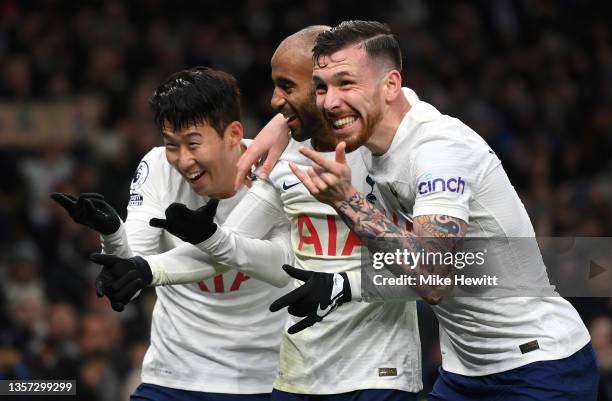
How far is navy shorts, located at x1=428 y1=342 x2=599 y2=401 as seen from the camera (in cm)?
430

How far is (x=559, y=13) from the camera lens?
1401 centimetres

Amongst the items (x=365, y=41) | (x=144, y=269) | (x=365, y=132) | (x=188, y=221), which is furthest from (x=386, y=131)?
(x=144, y=269)

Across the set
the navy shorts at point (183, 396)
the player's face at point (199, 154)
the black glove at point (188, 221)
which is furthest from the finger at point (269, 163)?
the navy shorts at point (183, 396)

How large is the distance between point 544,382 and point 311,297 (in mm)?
961

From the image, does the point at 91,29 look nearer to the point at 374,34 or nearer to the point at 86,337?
the point at 86,337

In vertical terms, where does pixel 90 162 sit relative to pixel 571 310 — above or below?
above

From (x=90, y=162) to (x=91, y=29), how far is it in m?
2.19

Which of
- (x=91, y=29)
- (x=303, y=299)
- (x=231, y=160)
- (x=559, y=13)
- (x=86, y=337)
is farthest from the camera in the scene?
(x=559, y=13)

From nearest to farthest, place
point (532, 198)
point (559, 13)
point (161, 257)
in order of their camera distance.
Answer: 1. point (161, 257)
2. point (532, 198)
3. point (559, 13)

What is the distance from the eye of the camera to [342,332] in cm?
480

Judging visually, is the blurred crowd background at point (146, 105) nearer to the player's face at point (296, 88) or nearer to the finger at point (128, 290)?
the player's face at point (296, 88)

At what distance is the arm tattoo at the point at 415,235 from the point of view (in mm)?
3996

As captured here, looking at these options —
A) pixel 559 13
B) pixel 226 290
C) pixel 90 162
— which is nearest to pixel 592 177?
pixel 559 13

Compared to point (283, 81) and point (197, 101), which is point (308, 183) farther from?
point (197, 101)
